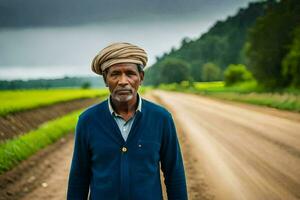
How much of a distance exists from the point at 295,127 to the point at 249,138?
2.75 meters

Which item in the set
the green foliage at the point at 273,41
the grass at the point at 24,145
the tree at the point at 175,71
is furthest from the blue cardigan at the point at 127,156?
the tree at the point at 175,71

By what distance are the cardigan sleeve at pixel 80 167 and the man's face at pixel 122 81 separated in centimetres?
30

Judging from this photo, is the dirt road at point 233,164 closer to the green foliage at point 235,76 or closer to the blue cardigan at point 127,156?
the blue cardigan at point 127,156

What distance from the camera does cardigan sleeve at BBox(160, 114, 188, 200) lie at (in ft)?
8.97

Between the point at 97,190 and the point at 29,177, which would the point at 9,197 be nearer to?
the point at 29,177

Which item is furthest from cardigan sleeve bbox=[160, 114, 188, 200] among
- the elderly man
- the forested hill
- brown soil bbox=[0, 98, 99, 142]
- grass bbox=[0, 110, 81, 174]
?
the forested hill

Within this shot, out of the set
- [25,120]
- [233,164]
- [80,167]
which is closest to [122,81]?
[80,167]

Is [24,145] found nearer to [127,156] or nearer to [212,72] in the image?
[127,156]

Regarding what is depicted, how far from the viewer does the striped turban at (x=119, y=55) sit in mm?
2588

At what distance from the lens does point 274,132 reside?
13.0 metres

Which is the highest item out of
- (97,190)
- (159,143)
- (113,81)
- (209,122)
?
(113,81)

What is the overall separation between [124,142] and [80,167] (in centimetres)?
40

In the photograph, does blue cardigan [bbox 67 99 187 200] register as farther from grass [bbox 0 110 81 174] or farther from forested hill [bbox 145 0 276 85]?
forested hill [bbox 145 0 276 85]

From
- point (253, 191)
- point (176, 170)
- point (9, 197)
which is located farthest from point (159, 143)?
point (9, 197)
